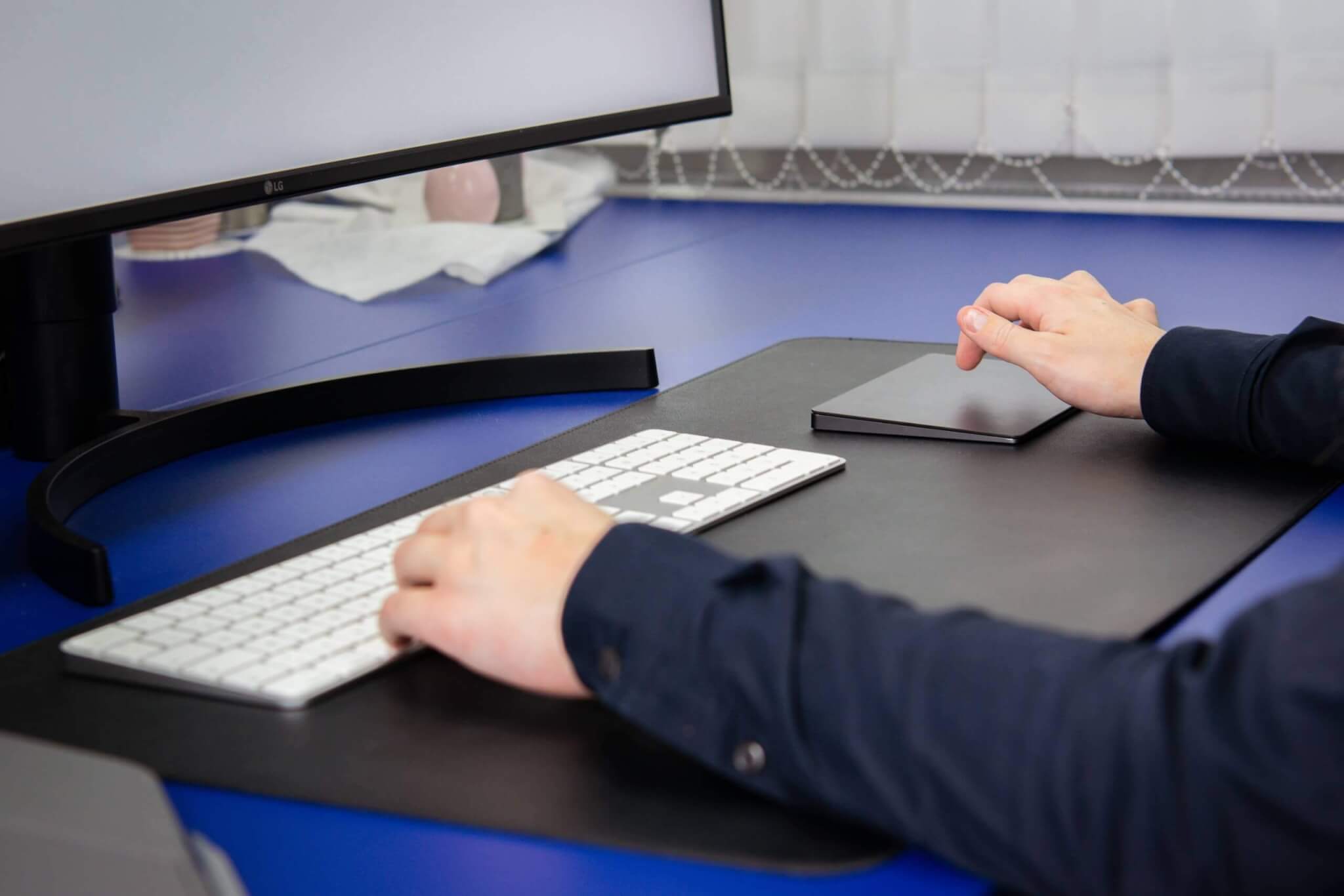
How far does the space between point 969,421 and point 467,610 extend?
38 centimetres

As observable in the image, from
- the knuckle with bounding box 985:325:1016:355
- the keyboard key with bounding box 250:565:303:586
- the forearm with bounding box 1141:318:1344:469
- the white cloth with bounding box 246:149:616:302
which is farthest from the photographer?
the white cloth with bounding box 246:149:616:302

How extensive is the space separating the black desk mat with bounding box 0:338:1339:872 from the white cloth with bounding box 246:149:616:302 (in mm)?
622

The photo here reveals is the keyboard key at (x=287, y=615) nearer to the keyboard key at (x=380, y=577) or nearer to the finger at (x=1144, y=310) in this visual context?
the keyboard key at (x=380, y=577)

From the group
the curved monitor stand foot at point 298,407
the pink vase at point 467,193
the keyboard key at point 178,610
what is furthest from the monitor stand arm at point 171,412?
the pink vase at point 467,193

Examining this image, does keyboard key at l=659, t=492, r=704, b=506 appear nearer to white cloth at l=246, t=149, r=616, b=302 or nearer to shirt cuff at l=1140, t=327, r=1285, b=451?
shirt cuff at l=1140, t=327, r=1285, b=451

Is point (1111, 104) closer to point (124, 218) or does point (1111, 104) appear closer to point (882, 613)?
point (124, 218)

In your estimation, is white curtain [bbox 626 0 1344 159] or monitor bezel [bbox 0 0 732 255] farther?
white curtain [bbox 626 0 1344 159]

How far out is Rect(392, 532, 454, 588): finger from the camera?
54cm

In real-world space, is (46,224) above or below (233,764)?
above

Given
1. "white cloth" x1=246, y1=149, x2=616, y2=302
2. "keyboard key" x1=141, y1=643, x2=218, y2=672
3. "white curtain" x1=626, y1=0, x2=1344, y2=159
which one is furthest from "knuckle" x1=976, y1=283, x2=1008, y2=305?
"white curtain" x1=626, y1=0, x2=1344, y2=159

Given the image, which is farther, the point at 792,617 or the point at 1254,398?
the point at 1254,398

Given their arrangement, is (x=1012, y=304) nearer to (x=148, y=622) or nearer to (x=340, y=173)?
(x=340, y=173)

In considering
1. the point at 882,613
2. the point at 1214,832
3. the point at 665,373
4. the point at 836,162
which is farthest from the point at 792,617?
the point at 836,162

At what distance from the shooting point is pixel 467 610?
51 centimetres
